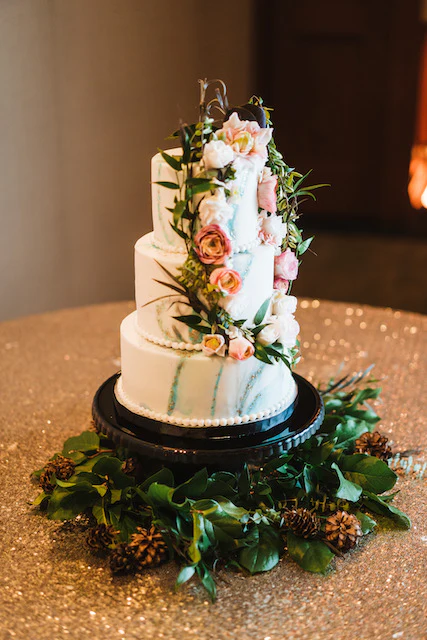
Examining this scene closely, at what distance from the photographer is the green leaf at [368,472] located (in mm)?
1600

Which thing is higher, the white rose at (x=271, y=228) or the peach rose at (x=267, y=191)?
the peach rose at (x=267, y=191)

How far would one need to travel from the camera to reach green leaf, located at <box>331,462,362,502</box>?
5.00ft

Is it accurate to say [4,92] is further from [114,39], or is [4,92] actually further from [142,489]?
[142,489]

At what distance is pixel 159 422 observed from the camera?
153 cm

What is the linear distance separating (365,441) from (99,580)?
27.6 inches

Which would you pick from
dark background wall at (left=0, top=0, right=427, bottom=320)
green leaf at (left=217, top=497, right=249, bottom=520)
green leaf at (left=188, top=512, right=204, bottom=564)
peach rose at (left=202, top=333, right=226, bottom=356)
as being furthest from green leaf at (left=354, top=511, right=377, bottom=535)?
dark background wall at (left=0, top=0, right=427, bottom=320)

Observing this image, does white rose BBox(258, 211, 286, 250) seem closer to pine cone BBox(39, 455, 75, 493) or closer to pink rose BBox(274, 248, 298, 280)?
pink rose BBox(274, 248, 298, 280)

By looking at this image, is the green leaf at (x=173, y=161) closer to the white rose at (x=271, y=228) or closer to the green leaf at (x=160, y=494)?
the white rose at (x=271, y=228)

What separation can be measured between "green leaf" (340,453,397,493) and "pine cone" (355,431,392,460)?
104mm

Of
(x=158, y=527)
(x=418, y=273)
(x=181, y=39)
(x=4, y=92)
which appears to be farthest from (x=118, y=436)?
(x=418, y=273)

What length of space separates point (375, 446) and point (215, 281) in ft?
1.98

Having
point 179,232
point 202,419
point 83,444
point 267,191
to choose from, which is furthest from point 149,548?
point 267,191

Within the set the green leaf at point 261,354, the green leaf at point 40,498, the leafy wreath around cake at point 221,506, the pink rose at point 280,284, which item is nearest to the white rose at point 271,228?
the pink rose at point 280,284

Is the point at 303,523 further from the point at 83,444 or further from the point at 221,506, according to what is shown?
the point at 83,444
